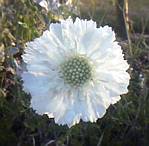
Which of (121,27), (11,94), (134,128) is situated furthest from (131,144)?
(121,27)

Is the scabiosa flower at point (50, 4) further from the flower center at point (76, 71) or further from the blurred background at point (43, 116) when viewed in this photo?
the flower center at point (76, 71)

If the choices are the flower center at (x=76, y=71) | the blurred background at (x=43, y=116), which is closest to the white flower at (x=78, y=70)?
the flower center at (x=76, y=71)

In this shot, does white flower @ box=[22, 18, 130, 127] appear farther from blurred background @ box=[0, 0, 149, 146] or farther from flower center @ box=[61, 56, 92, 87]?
blurred background @ box=[0, 0, 149, 146]

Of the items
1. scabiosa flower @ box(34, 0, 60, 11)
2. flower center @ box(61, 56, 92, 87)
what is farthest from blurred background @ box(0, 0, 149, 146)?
flower center @ box(61, 56, 92, 87)

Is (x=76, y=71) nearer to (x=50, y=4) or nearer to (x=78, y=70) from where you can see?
(x=78, y=70)

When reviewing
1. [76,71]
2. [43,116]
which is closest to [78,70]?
[76,71]

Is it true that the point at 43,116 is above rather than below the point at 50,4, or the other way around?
below

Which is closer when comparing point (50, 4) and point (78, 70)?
point (78, 70)

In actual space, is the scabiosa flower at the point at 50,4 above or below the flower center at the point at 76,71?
above
